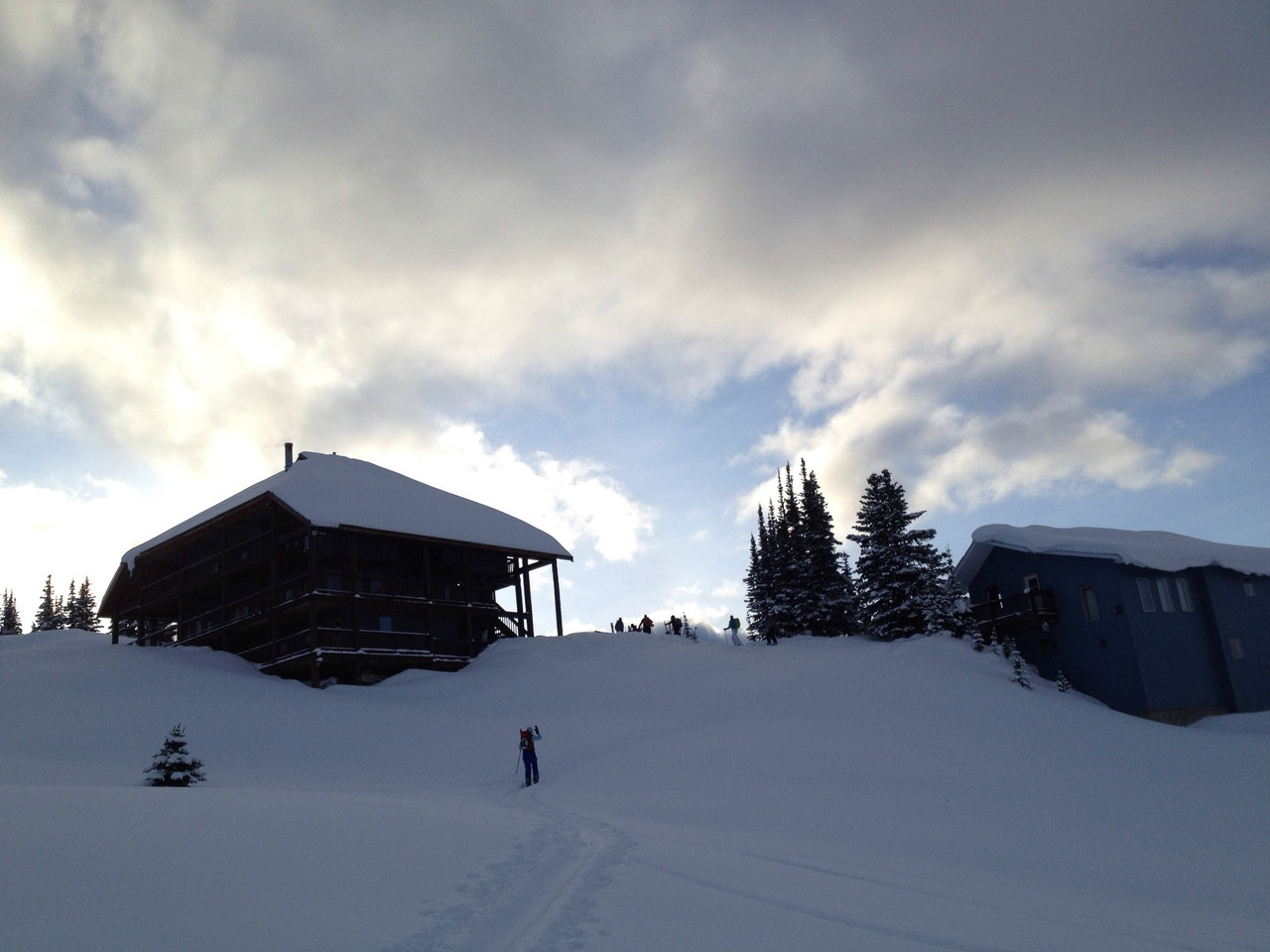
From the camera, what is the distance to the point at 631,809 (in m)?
16.8

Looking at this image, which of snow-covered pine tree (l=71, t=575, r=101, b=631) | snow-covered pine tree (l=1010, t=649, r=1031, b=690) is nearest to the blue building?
snow-covered pine tree (l=1010, t=649, r=1031, b=690)

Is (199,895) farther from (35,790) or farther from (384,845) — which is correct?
(35,790)

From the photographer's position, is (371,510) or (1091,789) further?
(371,510)

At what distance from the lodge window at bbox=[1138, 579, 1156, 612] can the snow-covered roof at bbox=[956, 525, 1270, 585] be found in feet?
2.24

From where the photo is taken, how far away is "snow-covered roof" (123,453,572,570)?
33.8 m

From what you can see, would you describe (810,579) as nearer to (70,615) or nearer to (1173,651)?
(1173,651)

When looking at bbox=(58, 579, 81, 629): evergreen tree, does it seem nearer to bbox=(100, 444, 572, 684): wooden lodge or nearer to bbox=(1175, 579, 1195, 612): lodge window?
bbox=(100, 444, 572, 684): wooden lodge

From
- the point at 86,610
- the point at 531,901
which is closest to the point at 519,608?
the point at 531,901

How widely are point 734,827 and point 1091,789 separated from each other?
8.10m

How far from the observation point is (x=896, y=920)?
9602 mm

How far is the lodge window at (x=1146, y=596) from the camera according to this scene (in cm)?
3002

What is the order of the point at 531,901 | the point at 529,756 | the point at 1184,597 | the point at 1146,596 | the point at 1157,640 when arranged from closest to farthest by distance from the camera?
1. the point at 531,901
2. the point at 529,756
3. the point at 1157,640
4. the point at 1146,596
5. the point at 1184,597

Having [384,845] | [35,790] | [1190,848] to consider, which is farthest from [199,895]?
[1190,848]

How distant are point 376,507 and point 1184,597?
99.4 ft
